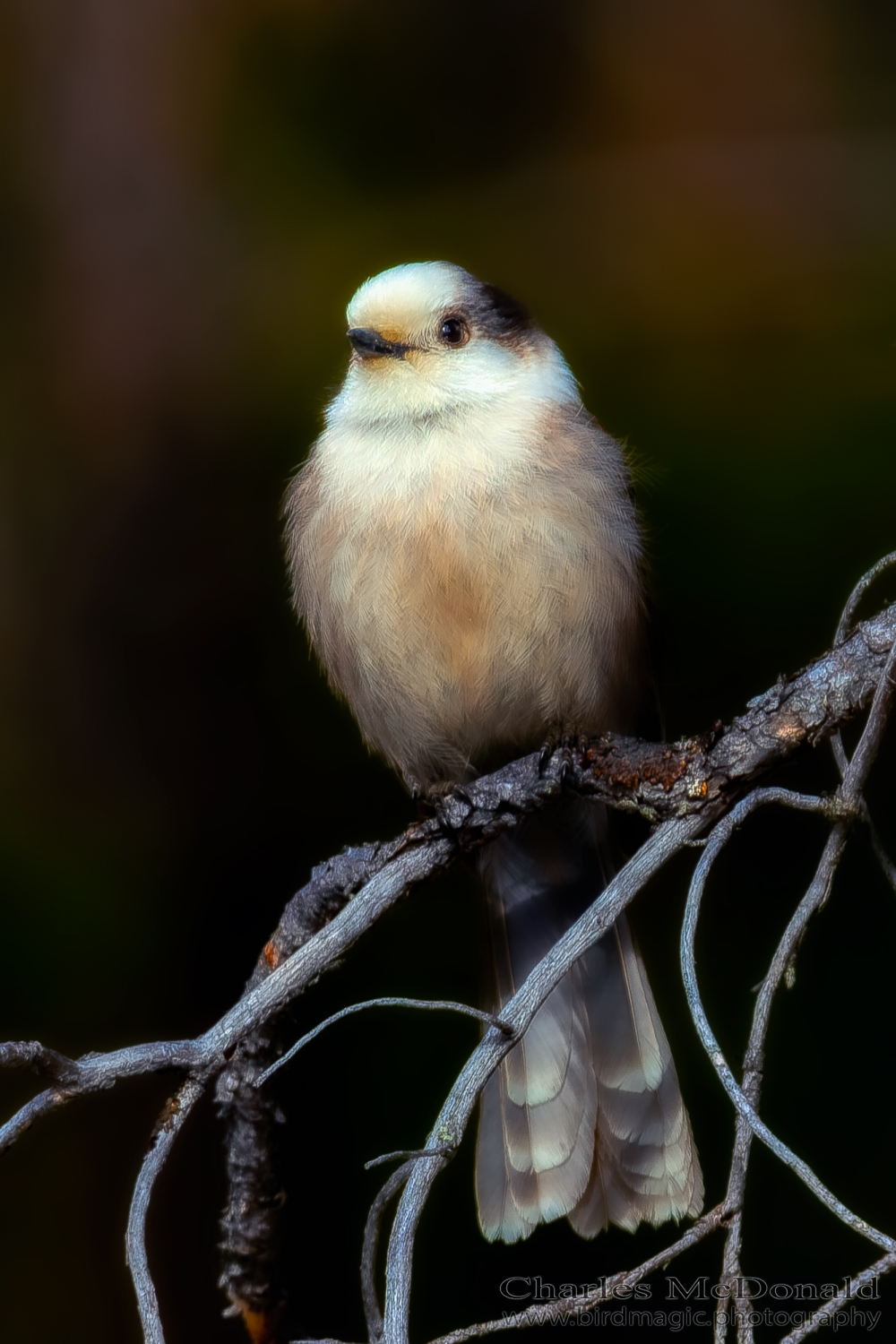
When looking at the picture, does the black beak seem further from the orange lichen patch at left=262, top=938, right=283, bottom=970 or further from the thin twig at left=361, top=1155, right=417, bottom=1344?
the thin twig at left=361, top=1155, right=417, bottom=1344

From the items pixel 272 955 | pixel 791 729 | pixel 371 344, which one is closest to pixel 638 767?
pixel 791 729

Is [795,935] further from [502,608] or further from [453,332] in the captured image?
[453,332]

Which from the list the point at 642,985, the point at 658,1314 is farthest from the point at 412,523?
the point at 658,1314

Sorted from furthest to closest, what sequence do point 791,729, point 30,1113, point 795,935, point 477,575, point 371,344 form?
point 371,344, point 477,575, point 791,729, point 795,935, point 30,1113

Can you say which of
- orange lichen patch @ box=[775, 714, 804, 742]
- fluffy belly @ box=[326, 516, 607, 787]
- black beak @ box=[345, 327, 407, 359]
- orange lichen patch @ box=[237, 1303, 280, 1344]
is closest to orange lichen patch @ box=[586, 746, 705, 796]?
orange lichen patch @ box=[775, 714, 804, 742]

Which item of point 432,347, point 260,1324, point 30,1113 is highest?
point 432,347

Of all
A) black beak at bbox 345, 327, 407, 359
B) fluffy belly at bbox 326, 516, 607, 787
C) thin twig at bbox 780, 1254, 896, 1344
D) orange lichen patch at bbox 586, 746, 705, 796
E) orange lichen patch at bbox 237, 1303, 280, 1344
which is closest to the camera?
thin twig at bbox 780, 1254, 896, 1344

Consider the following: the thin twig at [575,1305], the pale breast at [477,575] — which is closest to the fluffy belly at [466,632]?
the pale breast at [477,575]

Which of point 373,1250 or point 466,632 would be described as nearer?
point 373,1250

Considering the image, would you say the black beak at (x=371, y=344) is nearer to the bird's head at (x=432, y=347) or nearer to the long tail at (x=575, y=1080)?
the bird's head at (x=432, y=347)
